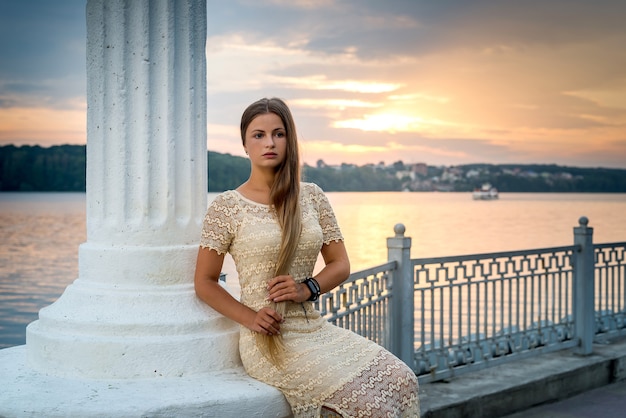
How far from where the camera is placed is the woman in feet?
9.73

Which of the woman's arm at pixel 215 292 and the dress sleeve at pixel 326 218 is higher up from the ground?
the dress sleeve at pixel 326 218

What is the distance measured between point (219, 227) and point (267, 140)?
0.40m

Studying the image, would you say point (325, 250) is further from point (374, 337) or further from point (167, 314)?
point (374, 337)

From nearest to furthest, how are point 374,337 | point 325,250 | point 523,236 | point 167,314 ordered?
point 167,314
point 325,250
point 374,337
point 523,236

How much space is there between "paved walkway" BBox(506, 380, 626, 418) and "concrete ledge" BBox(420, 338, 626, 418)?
6cm

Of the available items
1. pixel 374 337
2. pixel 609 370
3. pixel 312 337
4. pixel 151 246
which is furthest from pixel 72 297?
pixel 609 370

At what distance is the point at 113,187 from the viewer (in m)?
3.24

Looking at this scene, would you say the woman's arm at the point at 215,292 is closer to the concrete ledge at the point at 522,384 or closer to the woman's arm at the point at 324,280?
the woman's arm at the point at 324,280

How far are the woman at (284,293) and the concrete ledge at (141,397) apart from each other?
11cm

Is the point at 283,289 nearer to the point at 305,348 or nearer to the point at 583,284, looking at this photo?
the point at 305,348

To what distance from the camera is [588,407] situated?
5.90 metres

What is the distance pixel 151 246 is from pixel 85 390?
64 cm

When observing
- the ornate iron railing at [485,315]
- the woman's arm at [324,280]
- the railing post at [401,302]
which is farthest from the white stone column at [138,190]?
the ornate iron railing at [485,315]

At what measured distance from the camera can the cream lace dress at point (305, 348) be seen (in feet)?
9.66
